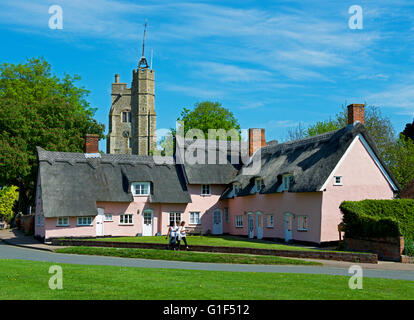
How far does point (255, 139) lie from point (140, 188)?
12.8 m

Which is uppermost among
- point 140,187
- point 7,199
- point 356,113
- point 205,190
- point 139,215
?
point 356,113

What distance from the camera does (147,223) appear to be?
46.3 metres

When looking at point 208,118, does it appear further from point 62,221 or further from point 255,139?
point 62,221

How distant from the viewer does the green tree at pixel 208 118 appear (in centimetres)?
7519

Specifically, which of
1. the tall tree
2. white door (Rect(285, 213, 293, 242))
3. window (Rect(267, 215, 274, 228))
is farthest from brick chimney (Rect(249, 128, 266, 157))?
the tall tree

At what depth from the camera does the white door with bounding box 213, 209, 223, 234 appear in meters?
48.9

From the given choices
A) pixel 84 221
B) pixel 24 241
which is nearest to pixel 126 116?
pixel 84 221

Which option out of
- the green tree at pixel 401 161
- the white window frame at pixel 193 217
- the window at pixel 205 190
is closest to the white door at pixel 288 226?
the window at pixel 205 190

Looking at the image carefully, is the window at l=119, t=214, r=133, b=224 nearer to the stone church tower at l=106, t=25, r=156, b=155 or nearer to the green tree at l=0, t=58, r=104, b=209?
the green tree at l=0, t=58, r=104, b=209

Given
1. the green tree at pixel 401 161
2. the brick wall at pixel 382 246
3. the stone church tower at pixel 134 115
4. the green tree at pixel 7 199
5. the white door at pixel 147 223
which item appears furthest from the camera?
the stone church tower at pixel 134 115

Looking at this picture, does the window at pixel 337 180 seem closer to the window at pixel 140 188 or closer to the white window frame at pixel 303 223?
the white window frame at pixel 303 223

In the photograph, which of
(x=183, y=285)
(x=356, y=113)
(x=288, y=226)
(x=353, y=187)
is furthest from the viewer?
(x=288, y=226)

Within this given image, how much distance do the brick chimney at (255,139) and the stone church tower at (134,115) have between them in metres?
48.9
